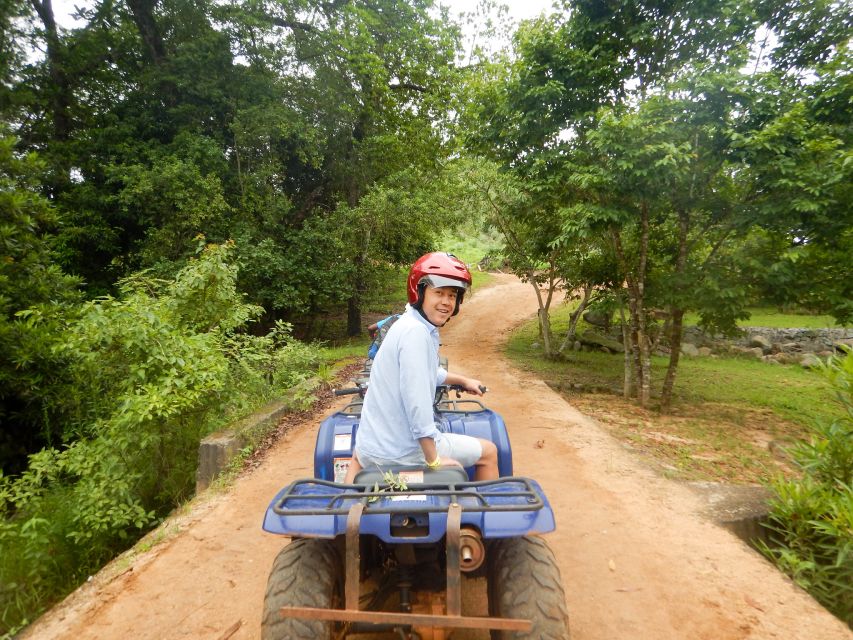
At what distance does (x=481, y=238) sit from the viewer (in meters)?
34.8

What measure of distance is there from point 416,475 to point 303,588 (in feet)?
2.04

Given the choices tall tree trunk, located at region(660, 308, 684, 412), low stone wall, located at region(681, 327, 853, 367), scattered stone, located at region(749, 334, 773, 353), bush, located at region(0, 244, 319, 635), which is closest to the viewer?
bush, located at region(0, 244, 319, 635)

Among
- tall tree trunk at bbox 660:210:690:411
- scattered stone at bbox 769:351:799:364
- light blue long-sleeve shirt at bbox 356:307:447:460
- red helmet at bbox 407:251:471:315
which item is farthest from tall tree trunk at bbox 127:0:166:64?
scattered stone at bbox 769:351:799:364

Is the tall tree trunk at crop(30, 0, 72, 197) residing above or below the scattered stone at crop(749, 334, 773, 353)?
above

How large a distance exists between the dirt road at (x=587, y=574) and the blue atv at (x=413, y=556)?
2.99 feet

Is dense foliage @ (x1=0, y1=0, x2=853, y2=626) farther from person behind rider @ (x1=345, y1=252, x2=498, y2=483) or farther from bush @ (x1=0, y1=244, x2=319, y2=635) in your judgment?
person behind rider @ (x1=345, y1=252, x2=498, y2=483)

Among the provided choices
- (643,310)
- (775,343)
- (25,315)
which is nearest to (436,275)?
(25,315)

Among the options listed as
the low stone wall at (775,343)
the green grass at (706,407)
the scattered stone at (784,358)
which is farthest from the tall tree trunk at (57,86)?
the scattered stone at (784,358)

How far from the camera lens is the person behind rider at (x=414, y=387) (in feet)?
6.93

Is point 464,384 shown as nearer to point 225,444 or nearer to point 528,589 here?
point 528,589

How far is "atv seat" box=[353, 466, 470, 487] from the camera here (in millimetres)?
2066

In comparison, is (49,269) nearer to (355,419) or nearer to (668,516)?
(355,419)

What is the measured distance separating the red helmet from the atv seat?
78 cm

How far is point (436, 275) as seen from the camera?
2.24 metres
